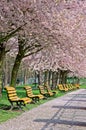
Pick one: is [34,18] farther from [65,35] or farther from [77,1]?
[65,35]

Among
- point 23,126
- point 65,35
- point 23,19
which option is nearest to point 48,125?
point 23,126

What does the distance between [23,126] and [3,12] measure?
4.30 m

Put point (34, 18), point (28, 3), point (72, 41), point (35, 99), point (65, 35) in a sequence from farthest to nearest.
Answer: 1. point (35, 99)
2. point (72, 41)
3. point (65, 35)
4. point (34, 18)
5. point (28, 3)

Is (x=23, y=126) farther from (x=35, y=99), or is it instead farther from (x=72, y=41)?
(x=35, y=99)

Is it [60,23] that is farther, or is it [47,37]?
[47,37]

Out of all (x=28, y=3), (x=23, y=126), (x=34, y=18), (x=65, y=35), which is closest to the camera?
(x=23, y=126)

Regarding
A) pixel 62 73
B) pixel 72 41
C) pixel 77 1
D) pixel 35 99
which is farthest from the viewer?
pixel 62 73

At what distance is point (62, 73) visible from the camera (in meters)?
61.5

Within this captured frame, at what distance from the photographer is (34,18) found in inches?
580

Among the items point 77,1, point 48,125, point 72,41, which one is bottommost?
point 48,125

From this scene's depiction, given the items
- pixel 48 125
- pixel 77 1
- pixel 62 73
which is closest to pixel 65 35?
pixel 77 1

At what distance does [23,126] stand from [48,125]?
88 centimetres

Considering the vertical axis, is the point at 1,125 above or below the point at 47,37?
below

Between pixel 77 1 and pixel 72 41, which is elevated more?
pixel 77 1
